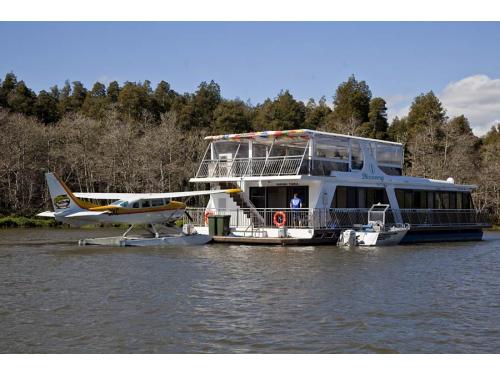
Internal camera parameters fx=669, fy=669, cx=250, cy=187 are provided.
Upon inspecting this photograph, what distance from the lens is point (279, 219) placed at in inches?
1106

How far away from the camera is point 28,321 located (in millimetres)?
12531

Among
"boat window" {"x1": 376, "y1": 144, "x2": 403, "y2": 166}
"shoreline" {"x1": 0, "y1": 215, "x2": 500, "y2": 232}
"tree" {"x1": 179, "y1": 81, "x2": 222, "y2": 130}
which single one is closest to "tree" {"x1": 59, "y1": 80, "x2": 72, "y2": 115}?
"tree" {"x1": 179, "y1": 81, "x2": 222, "y2": 130}

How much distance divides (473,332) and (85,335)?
682cm

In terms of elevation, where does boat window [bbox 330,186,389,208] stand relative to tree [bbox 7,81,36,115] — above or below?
below

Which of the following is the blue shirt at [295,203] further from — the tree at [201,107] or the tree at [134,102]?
the tree at [134,102]

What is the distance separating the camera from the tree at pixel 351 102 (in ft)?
222

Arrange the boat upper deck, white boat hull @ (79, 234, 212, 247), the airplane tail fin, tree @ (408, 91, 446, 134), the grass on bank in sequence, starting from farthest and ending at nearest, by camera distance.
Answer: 1. tree @ (408, 91, 446, 134)
2. the grass on bank
3. the boat upper deck
4. white boat hull @ (79, 234, 212, 247)
5. the airplane tail fin

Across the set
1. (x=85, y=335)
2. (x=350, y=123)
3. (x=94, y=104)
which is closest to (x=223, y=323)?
(x=85, y=335)

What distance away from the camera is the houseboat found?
92.7ft

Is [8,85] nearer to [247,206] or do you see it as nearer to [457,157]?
[457,157]

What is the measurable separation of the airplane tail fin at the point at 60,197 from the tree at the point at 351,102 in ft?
140

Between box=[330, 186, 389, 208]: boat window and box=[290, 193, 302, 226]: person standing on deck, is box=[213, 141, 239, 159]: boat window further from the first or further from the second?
box=[330, 186, 389, 208]: boat window

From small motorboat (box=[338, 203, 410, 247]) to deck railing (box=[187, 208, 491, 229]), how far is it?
610mm

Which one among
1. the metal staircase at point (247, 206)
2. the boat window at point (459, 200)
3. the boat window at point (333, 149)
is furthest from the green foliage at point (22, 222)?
the boat window at point (459, 200)
